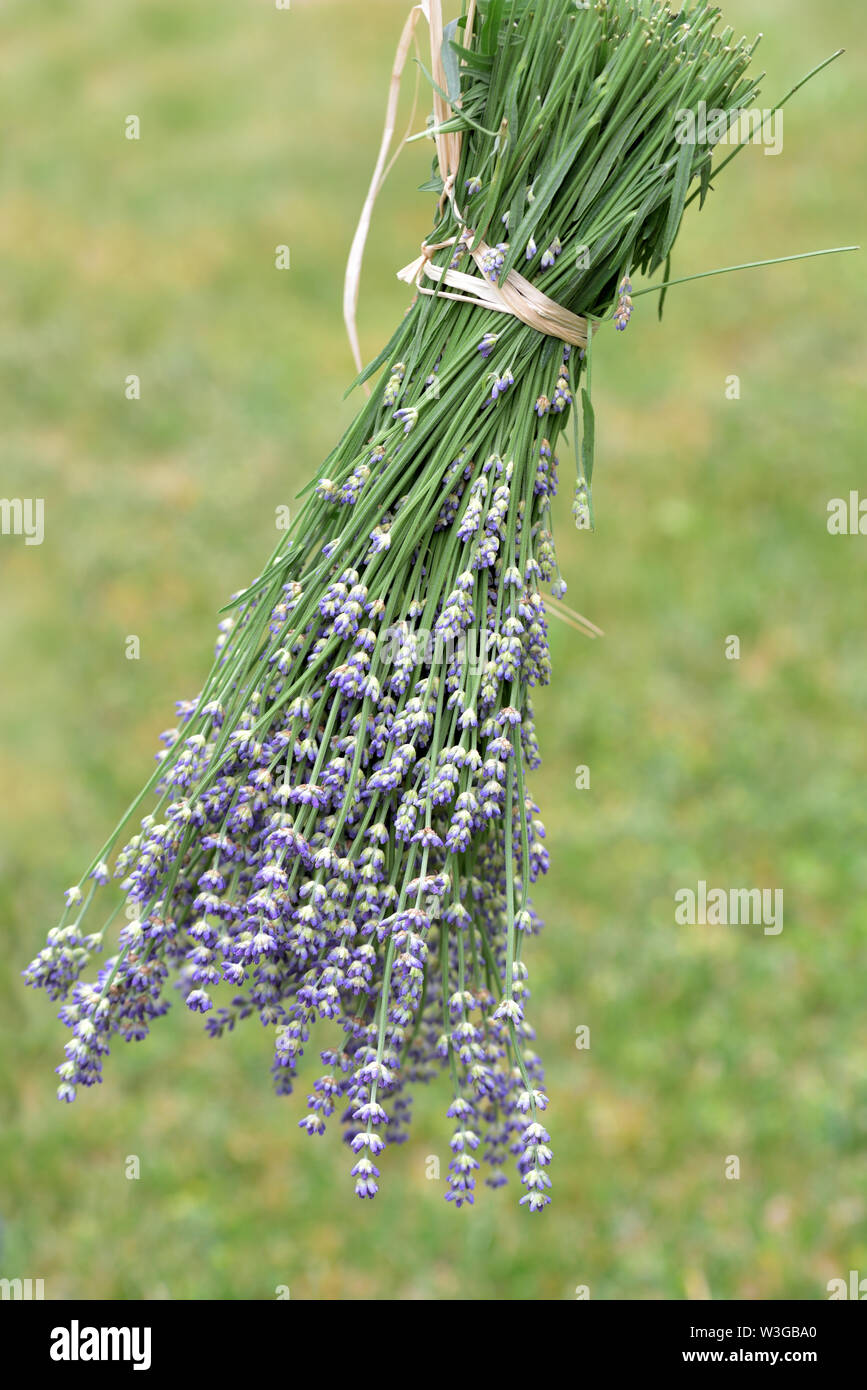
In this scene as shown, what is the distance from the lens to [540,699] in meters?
4.58

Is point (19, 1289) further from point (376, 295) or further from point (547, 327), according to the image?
point (376, 295)

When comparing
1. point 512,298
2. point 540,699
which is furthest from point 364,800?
point 540,699

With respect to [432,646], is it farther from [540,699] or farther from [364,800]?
[540,699]

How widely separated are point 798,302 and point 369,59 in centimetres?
388

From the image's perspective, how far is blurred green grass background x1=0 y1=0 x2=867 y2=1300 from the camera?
10.4 ft

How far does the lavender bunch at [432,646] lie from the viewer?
1233 millimetres

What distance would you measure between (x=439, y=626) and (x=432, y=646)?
43 mm

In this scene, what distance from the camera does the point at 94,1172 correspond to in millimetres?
3268

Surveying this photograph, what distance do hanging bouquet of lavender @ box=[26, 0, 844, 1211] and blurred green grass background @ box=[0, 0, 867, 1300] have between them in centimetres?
208

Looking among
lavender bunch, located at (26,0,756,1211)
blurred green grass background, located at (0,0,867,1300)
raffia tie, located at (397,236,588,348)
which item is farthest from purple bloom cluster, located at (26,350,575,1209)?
blurred green grass background, located at (0,0,867,1300)

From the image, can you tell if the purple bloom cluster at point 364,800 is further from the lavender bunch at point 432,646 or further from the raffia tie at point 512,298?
the raffia tie at point 512,298

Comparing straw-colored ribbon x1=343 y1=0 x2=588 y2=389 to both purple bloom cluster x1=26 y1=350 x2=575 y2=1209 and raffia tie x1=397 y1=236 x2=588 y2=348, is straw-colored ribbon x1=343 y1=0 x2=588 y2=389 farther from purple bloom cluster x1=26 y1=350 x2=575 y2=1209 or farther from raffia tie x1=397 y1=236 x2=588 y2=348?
purple bloom cluster x1=26 y1=350 x2=575 y2=1209

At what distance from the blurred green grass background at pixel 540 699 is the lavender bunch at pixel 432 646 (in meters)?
2.07

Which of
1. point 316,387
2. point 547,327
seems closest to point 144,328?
point 316,387
